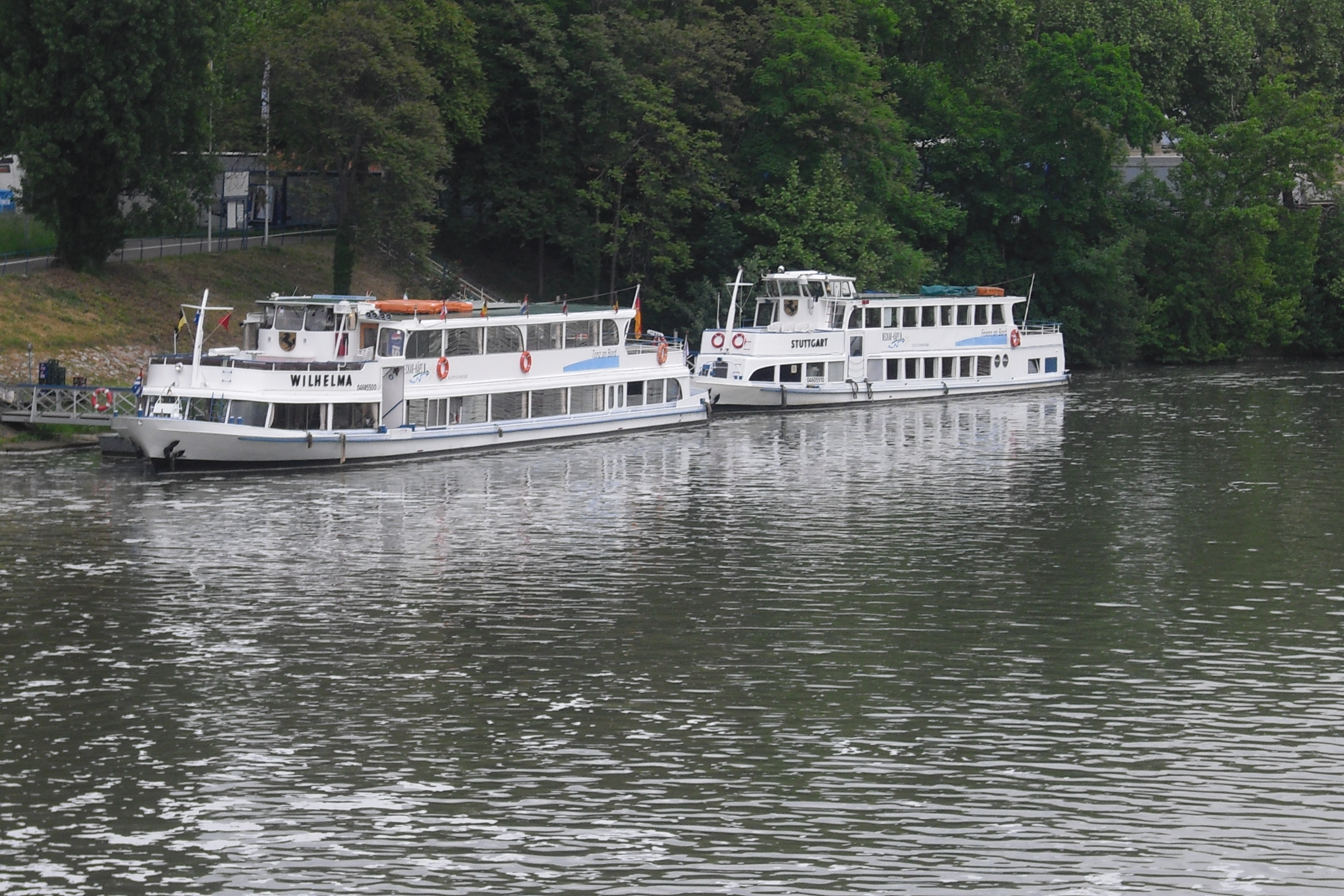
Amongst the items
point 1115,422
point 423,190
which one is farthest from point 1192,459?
point 423,190

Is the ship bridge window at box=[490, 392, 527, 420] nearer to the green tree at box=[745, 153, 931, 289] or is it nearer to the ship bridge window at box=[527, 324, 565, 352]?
the ship bridge window at box=[527, 324, 565, 352]

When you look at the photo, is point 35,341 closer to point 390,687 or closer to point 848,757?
point 390,687

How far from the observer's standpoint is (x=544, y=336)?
6438 centimetres

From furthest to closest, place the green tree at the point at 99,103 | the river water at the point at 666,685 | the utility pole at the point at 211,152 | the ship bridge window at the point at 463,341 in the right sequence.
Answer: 1. the utility pole at the point at 211,152
2. the green tree at the point at 99,103
3. the ship bridge window at the point at 463,341
4. the river water at the point at 666,685

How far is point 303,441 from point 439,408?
6.46 metres

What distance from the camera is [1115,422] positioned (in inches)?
2872

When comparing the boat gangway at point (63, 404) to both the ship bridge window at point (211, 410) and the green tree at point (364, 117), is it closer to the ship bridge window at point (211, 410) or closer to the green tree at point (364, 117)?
the ship bridge window at point (211, 410)

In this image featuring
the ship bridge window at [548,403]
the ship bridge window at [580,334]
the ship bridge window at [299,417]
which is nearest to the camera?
the ship bridge window at [299,417]

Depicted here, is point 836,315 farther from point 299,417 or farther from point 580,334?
point 299,417

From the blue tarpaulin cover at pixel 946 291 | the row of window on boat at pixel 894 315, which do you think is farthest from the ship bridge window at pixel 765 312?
the blue tarpaulin cover at pixel 946 291

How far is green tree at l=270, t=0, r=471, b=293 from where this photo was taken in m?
73.1

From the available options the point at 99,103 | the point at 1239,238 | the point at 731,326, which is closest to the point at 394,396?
the point at 99,103

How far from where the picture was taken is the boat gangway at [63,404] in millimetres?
57594

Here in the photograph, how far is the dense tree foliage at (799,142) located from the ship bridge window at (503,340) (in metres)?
14.6
